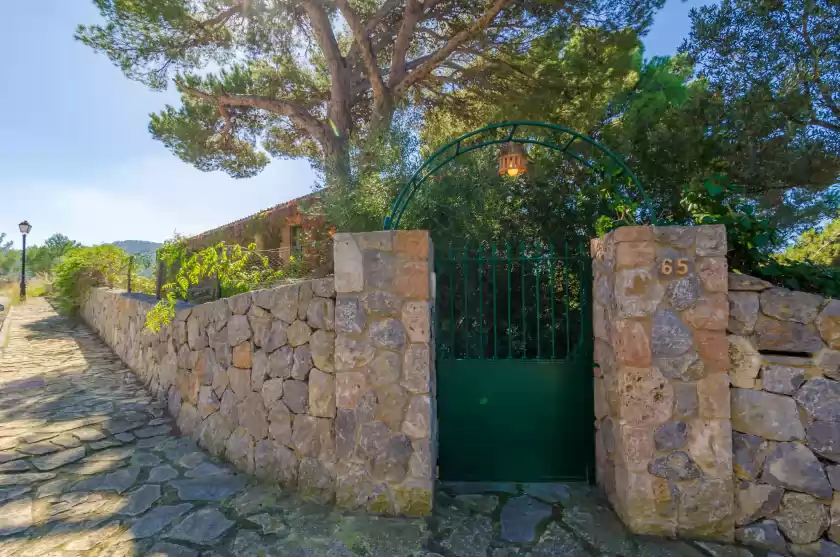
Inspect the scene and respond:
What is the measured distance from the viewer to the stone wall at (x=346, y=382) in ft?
9.53

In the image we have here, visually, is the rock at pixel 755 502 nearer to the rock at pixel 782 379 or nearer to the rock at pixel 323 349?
the rock at pixel 782 379

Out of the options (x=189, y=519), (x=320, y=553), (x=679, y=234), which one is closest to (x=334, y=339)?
(x=320, y=553)

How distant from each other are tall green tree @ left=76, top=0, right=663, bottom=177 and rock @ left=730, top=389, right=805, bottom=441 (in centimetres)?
619

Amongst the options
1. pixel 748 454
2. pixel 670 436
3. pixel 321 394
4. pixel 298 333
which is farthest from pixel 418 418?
pixel 748 454

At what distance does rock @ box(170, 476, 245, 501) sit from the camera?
10.2ft

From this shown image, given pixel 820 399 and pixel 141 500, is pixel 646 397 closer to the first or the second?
pixel 820 399

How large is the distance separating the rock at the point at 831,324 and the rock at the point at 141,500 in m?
4.58

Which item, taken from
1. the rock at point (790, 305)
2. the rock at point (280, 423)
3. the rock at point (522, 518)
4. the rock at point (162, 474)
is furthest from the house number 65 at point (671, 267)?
the rock at point (162, 474)

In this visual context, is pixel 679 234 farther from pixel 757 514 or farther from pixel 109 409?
pixel 109 409

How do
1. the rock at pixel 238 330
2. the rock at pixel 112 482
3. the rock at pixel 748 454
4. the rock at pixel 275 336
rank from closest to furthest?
the rock at pixel 748 454
the rock at pixel 112 482
the rock at pixel 275 336
the rock at pixel 238 330

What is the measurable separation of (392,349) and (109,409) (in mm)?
4097

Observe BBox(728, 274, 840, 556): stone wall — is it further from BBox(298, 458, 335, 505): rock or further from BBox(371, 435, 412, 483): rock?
BBox(298, 458, 335, 505): rock

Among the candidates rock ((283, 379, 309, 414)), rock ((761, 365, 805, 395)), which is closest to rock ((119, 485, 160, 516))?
rock ((283, 379, 309, 414))

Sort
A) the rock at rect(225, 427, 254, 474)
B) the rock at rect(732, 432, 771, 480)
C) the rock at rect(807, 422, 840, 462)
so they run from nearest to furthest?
the rock at rect(807, 422, 840, 462) < the rock at rect(732, 432, 771, 480) < the rock at rect(225, 427, 254, 474)
